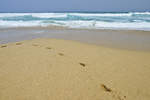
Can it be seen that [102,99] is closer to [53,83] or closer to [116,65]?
[53,83]

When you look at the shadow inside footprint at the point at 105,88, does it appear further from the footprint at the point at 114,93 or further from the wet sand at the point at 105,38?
the wet sand at the point at 105,38

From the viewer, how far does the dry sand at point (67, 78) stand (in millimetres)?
1561

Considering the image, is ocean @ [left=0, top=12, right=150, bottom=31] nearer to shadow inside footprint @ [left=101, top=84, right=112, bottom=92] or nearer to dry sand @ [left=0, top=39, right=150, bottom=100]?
dry sand @ [left=0, top=39, right=150, bottom=100]

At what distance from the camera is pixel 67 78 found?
186 centimetres

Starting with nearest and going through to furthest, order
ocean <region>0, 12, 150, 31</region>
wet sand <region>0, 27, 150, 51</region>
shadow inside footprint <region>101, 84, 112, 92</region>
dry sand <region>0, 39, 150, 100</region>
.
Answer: dry sand <region>0, 39, 150, 100</region>
shadow inside footprint <region>101, 84, 112, 92</region>
wet sand <region>0, 27, 150, 51</region>
ocean <region>0, 12, 150, 31</region>

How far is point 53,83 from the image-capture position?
5.61 feet

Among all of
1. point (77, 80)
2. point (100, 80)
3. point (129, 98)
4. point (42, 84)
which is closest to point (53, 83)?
point (42, 84)

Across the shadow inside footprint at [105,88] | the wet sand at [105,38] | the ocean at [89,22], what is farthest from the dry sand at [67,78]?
the ocean at [89,22]

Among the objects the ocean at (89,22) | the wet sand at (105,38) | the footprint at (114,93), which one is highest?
the footprint at (114,93)

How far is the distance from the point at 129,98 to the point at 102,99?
34 centimetres

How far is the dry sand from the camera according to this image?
1561 mm

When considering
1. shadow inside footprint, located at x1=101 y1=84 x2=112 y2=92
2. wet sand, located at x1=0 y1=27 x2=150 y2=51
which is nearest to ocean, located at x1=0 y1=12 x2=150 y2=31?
wet sand, located at x1=0 y1=27 x2=150 y2=51

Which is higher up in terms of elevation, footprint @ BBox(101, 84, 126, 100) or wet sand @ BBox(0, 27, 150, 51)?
footprint @ BBox(101, 84, 126, 100)

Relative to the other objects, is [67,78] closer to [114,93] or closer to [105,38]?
[114,93]
